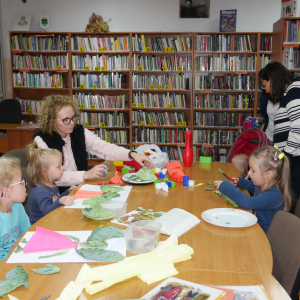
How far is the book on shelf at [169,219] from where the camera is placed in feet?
4.12

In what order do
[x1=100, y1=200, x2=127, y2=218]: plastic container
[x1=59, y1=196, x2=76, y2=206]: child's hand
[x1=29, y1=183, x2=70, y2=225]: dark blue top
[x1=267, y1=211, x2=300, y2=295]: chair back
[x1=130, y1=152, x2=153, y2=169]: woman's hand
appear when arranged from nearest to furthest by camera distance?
[x1=267, y1=211, x2=300, y2=295]: chair back → [x1=100, y1=200, x2=127, y2=218]: plastic container → [x1=59, y1=196, x2=76, y2=206]: child's hand → [x1=29, y1=183, x2=70, y2=225]: dark blue top → [x1=130, y1=152, x2=153, y2=169]: woman's hand

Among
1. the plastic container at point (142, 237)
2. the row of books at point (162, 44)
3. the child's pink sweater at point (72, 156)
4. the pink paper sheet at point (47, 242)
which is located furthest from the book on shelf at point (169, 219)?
the row of books at point (162, 44)

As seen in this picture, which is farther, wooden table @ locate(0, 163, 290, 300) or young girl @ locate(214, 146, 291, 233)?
young girl @ locate(214, 146, 291, 233)

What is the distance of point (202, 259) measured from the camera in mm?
1055

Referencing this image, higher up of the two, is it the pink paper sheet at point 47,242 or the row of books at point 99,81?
the row of books at point 99,81

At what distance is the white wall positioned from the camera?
5.02 meters

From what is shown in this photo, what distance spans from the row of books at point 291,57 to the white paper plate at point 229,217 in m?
3.82

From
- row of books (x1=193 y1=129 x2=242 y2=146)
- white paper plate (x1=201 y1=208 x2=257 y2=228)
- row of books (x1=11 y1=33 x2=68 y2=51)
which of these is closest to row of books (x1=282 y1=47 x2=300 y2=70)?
row of books (x1=193 y1=129 x2=242 y2=146)

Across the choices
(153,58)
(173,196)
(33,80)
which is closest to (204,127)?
(153,58)

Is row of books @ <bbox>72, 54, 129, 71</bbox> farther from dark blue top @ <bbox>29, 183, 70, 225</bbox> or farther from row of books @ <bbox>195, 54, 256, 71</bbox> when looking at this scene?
dark blue top @ <bbox>29, 183, 70, 225</bbox>

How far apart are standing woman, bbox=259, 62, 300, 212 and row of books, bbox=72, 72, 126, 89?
274 centimetres

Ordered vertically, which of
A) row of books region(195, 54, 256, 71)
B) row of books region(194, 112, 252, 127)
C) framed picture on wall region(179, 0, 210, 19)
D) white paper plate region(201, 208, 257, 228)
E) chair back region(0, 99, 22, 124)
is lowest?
white paper plate region(201, 208, 257, 228)

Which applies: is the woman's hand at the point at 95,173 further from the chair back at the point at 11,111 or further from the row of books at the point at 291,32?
the row of books at the point at 291,32

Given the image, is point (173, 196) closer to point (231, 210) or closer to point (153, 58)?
point (231, 210)
